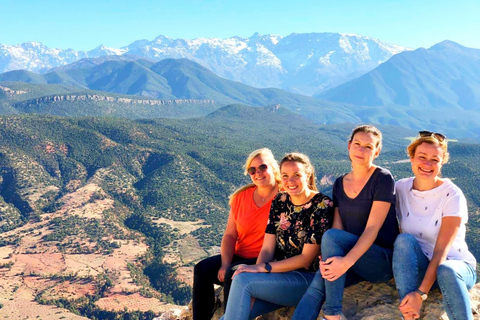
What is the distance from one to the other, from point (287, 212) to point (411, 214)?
2.04 meters

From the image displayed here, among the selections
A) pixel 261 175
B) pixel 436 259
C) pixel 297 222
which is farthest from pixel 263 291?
pixel 436 259

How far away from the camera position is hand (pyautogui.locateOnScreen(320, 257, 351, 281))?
265 inches

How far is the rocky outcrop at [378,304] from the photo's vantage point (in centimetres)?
712

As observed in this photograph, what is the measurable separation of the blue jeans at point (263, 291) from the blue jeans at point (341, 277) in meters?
0.39

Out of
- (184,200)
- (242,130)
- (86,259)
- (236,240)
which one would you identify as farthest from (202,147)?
(236,240)

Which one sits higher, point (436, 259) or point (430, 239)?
point (430, 239)

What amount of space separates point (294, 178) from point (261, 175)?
114 centimetres

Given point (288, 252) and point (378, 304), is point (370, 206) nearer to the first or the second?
point (288, 252)

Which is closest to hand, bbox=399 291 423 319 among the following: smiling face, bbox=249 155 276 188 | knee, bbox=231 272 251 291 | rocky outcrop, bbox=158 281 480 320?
rocky outcrop, bbox=158 281 480 320

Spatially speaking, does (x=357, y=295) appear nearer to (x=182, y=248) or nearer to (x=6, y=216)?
(x=182, y=248)

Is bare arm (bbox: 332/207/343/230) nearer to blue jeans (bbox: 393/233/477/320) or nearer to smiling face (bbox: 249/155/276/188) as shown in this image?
blue jeans (bbox: 393/233/477/320)

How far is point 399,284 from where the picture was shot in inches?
266

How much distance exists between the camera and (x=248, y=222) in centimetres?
866

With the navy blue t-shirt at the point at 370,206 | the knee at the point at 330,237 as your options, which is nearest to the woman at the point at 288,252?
the navy blue t-shirt at the point at 370,206
